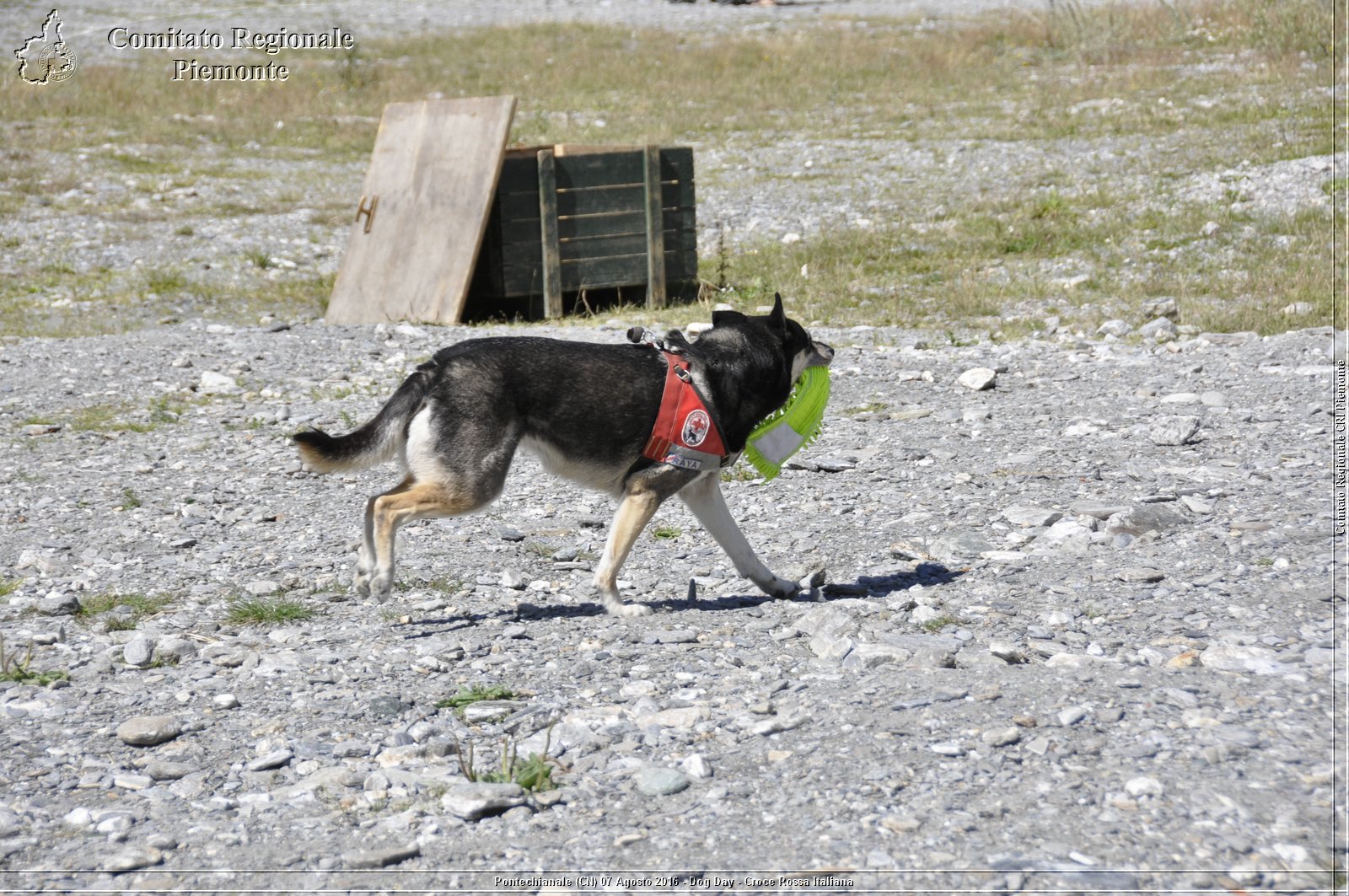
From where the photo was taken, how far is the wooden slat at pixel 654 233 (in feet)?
39.5

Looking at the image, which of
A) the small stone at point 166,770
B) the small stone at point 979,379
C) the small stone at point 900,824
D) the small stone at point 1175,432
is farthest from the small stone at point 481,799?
the small stone at point 979,379

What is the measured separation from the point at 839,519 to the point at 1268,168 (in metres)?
10.4

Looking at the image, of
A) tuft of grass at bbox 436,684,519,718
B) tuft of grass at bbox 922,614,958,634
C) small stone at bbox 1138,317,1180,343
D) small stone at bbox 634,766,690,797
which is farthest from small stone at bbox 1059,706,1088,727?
small stone at bbox 1138,317,1180,343

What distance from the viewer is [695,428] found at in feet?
18.2

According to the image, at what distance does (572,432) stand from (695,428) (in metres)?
0.53

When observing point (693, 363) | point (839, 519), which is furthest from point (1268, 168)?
point (693, 363)

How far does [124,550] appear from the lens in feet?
21.0

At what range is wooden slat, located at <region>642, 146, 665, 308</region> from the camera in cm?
1203

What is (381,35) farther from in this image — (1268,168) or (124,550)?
(124,550)

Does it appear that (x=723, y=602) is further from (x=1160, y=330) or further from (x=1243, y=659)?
(x=1160, y=330)

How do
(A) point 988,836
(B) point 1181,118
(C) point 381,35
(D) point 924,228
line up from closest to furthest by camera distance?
(A) point 988,836 < (D) point 924,228 < (B) point 1181,118 < (C) point 381,35

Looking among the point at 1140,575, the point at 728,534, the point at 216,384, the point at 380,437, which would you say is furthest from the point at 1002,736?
the point at 216,384

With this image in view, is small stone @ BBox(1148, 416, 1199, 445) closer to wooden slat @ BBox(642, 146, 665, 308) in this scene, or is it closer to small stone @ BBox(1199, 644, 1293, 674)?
small stone @ BBox(1199, 644, 1293, 674)

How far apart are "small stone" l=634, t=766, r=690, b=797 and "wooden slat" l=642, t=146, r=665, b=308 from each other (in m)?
8.68
